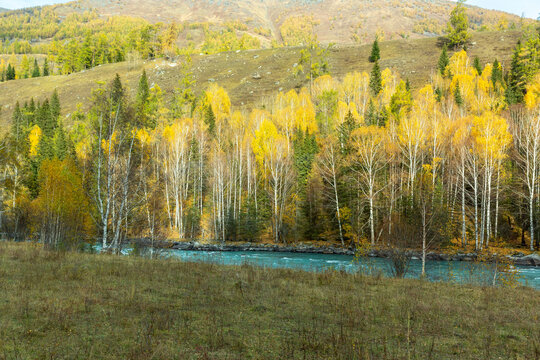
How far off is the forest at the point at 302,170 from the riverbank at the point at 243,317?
7330mm

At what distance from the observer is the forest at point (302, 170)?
73.1 ft

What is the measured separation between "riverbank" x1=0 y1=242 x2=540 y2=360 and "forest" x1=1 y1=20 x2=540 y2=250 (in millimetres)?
7330

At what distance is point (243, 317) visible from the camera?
7160mm

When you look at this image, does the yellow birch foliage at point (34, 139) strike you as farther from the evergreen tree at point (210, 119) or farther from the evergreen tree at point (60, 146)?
the evergreen tree at point (210, 119)

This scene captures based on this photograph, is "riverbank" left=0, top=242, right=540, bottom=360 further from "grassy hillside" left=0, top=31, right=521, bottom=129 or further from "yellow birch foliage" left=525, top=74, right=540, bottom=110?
"grassy hillside" left=0, top=31, right=521, bottom=129

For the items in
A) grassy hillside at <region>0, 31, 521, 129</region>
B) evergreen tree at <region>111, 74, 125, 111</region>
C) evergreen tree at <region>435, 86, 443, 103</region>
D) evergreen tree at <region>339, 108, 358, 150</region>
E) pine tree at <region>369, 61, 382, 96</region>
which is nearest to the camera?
evergreen tree at <region>111, 74, 125, 111</region>

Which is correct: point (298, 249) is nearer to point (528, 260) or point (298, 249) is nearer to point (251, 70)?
point (528, 260)

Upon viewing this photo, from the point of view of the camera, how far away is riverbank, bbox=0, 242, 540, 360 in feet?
17.2

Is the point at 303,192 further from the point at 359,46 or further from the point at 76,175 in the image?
the point at 359,46

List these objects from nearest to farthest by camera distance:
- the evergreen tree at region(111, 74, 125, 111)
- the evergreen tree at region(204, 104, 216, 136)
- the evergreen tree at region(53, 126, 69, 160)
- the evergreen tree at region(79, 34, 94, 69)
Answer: the evergreen tree at region(111, 74, 125, 111), the evergreen tree at region(53, 126, 69, 160), the evergreen tree at region(204, 104, 216, 136), the evergreen tree at region(79, 34, 94, 69)

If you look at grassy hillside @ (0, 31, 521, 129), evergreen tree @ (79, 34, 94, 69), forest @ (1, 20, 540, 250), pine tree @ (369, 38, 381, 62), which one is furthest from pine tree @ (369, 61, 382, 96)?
evergreen tree @ (79, 34, 94, 69)

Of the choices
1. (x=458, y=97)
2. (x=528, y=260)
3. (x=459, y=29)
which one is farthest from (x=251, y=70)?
(x=528, y=260)

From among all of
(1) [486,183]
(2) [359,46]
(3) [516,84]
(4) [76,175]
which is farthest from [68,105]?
(3) [516,84]

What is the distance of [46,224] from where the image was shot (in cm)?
2484
